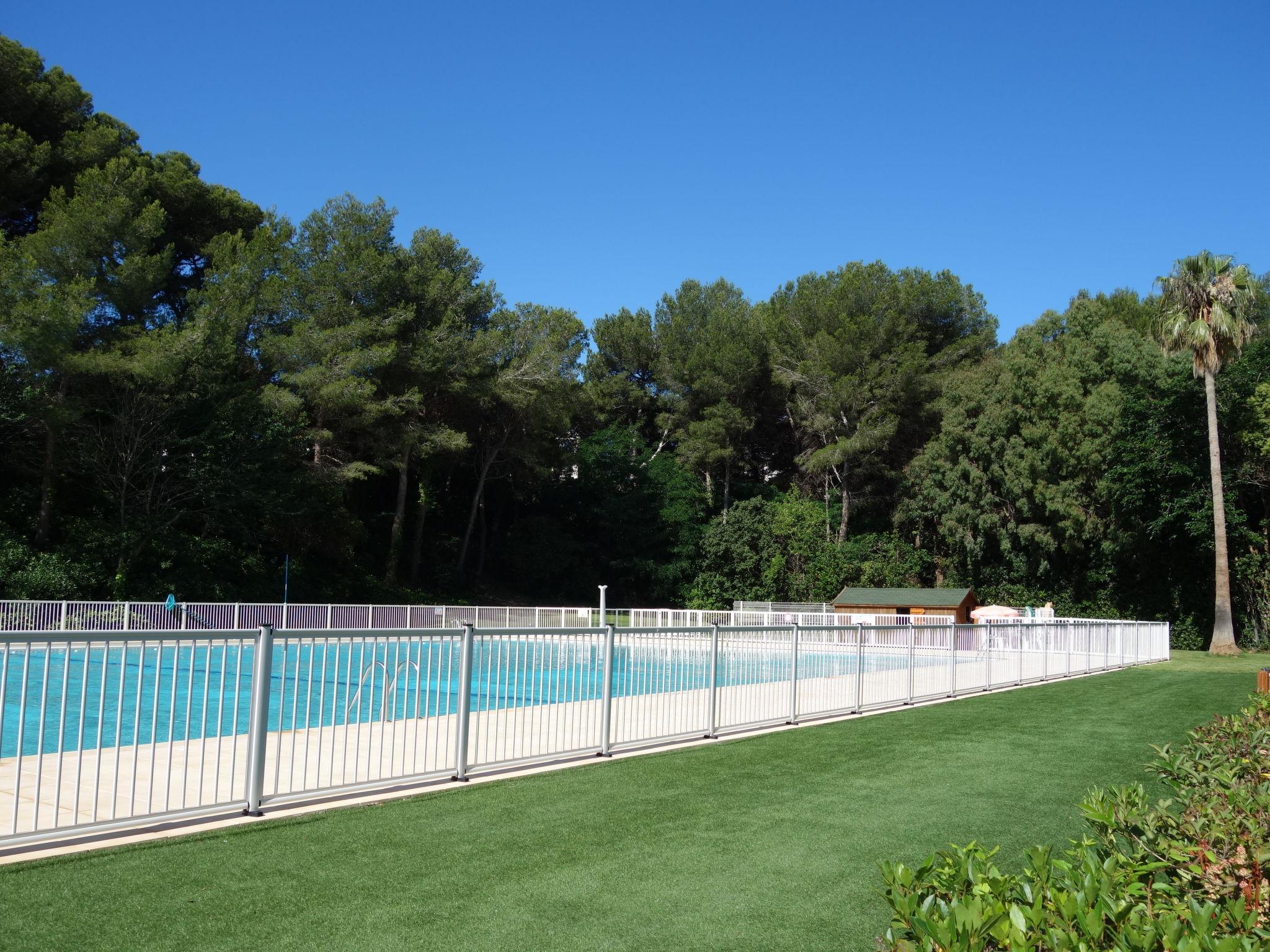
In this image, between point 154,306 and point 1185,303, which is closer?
point 1185,303

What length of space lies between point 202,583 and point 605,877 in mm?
31734

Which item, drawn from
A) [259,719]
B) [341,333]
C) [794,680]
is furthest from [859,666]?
[341,333]

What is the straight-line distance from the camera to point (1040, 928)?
249cm

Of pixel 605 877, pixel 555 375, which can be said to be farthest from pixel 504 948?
pixel 555 375

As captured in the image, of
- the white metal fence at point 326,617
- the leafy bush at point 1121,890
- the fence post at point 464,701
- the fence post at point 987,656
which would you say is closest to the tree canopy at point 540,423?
the white metal fence at point 326,617

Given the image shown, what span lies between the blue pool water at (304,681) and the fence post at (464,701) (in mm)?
96

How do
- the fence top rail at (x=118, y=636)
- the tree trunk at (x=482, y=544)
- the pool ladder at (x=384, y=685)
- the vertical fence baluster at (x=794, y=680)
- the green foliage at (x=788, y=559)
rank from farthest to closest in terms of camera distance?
the tree trunk at (x=482, y=544) → the green foliage at (x=788, y=559) → the vertical fence baluster at (x=794, y=680) → the pool ladder at (x=384, y=685) → the fence top rail at (x=118, y=636)

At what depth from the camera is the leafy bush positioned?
7.79ft

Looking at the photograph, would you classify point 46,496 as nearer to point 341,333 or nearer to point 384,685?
point 341,333

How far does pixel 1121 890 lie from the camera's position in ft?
9.07

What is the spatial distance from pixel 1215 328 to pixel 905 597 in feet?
44.2

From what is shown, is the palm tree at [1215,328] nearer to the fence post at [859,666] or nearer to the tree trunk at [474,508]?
the fence post at [859,666]

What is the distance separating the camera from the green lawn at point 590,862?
4395mm

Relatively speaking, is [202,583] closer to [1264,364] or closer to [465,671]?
[465,671]
